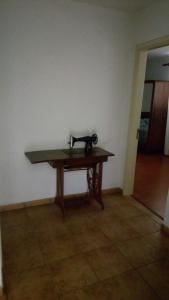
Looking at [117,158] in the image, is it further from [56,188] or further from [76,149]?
[56,188]

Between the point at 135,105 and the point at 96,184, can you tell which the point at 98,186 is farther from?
the point at 135,105

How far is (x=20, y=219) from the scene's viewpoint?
9.02 ft

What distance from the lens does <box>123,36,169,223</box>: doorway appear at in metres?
2.92

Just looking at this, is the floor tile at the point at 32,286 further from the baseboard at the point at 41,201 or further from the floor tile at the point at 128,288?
the baseboard at the point at 41,201

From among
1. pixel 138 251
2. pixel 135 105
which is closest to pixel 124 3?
pixel 135 105

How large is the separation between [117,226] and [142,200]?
859mm

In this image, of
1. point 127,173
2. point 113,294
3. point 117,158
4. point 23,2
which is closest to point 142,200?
point 127,173

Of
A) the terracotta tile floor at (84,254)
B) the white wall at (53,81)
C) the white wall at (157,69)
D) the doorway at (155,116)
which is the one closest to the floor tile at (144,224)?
the terracotta tile floor at (84,254)

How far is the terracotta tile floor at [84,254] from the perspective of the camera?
1.79 meters

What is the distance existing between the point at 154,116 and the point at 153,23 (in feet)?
11.0

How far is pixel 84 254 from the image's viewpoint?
2189mm

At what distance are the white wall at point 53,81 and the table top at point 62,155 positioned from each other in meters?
0.16

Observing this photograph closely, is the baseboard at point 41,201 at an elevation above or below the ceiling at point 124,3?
below

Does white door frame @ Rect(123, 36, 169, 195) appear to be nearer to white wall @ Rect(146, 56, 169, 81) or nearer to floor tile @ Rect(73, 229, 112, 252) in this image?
floor tile @ Rect(73, 229, 112, 252)
